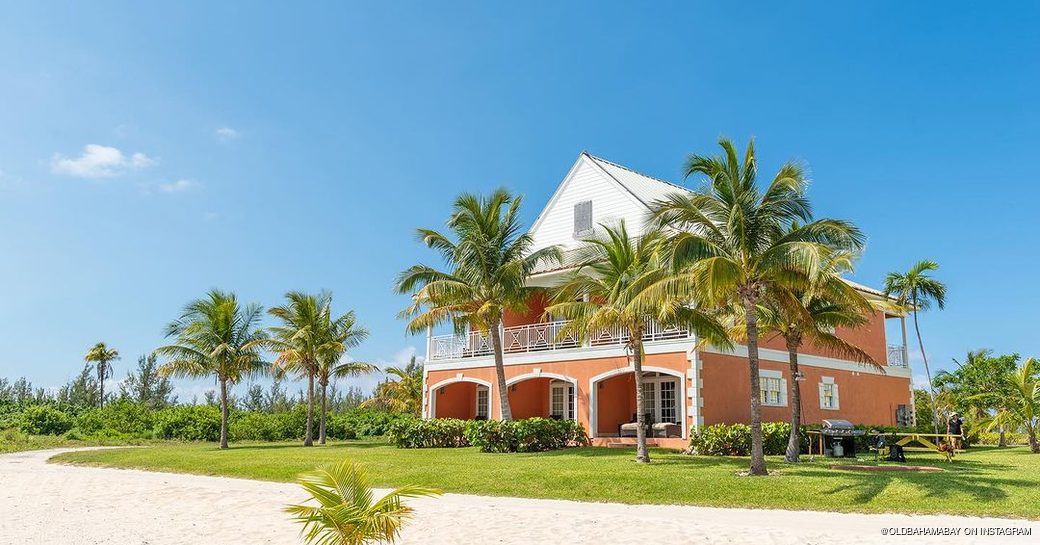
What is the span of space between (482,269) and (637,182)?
28.8 ft

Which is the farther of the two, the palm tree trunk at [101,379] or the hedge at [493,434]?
the palm tree trunk at [101,379]

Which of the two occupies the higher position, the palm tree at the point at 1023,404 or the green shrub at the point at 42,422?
the palm tree at the point at 1023,404

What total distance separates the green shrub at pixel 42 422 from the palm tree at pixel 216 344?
41.0ft

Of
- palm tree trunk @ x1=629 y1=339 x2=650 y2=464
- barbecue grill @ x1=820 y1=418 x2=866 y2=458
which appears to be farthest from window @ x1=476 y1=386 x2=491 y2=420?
barbecue grill @ x1=820 y1=418 x2=866 y2=458

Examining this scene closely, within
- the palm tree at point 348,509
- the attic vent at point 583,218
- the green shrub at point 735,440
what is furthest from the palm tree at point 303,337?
the palm tree at point 348,509

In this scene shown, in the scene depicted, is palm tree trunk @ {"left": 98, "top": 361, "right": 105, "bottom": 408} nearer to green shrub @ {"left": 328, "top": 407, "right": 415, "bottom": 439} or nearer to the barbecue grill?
green shrub @ {"left": 328, "top": 407, "right": 415, "bottom": 439}

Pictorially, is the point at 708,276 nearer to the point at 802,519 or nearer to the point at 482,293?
the point at 802,519

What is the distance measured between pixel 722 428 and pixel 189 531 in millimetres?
12530

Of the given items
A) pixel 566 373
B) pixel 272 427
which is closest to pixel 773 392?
pixel 566 373

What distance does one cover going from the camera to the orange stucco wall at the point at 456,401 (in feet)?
91.6

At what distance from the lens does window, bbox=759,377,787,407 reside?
22.9 m

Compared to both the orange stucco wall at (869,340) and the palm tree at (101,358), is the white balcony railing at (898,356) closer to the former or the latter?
the orange stucco wall at (869,340)

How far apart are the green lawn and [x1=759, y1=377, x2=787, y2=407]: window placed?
14.2 feet

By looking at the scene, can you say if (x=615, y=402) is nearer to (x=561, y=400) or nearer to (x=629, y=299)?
(x=561, y=400)
